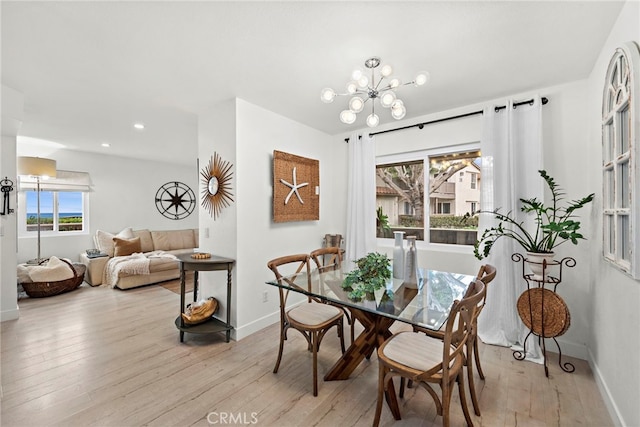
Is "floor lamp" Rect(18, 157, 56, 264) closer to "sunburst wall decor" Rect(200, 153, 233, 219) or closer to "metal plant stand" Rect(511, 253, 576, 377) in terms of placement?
"sunburst wall decor" Rect(200, 153, 233, 219)

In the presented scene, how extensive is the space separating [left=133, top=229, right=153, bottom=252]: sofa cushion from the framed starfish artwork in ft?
13.3

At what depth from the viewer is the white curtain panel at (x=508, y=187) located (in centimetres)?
250

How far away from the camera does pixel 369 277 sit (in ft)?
6.82

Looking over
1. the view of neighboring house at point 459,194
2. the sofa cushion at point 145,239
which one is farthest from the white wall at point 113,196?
the view of neighboring house at point 459,194

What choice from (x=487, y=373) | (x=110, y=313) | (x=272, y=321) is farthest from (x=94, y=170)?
(x=487, y=373)

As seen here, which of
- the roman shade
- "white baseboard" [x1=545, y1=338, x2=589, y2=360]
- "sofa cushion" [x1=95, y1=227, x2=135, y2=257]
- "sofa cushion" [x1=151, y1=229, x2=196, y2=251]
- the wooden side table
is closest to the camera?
"white baseboard" [x1=545, y1=338, x2=589, y2=360]

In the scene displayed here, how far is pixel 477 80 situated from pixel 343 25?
1439mm

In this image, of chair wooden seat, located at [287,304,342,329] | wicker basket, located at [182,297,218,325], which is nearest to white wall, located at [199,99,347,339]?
wicker basket, located at [182,297,218,325]

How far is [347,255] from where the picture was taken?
3734mm

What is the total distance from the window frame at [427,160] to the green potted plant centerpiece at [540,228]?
1.38ft

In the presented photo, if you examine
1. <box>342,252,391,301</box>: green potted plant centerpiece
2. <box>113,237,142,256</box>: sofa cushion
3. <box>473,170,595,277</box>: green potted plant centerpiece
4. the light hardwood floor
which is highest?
<box>473,170,595,277</box>: green potted plant centerpiece

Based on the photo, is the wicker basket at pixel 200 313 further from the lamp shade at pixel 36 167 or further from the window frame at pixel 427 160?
the lamp shade at pixel 36 167

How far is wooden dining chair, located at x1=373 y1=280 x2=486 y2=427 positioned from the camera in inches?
51.5

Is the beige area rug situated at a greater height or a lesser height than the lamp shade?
lesser
